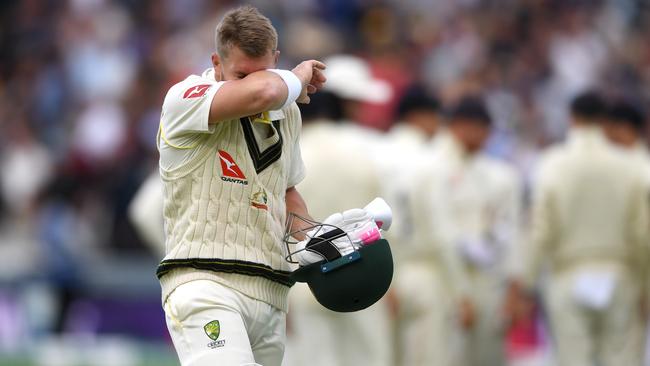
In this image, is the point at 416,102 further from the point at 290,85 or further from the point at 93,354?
the point at 290,85

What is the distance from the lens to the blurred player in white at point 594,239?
10.4 meters

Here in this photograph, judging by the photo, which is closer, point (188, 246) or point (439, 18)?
point (188, 246)

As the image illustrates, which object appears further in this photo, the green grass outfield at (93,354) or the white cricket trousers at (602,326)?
the green grass outfield at (93,354)

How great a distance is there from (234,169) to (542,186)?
218 inches

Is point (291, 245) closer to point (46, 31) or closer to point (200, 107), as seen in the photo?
point (200, 107)

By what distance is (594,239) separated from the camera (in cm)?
1048

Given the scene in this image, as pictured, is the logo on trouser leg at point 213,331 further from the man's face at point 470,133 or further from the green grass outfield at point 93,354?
the green grass outfield at point 93,354

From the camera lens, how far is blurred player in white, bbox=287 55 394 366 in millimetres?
9688

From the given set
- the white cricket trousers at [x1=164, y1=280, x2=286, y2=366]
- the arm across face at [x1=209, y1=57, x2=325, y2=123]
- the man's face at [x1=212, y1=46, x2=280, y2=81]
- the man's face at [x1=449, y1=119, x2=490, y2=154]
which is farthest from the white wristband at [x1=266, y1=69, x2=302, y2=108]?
the man's face at [x1=449, y1=119, x2=490, y2=154]

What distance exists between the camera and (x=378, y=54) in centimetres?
1794

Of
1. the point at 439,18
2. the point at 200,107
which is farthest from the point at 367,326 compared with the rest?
the point at 439,18

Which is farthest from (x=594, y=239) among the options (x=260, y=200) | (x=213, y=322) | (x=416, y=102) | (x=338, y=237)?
(x=213, y=322)

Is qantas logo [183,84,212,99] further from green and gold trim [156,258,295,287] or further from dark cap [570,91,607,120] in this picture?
dark cap [570,91,607,120]

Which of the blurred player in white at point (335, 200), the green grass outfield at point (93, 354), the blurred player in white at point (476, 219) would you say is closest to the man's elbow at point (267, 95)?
the blurred player in white at point (335, 200)
